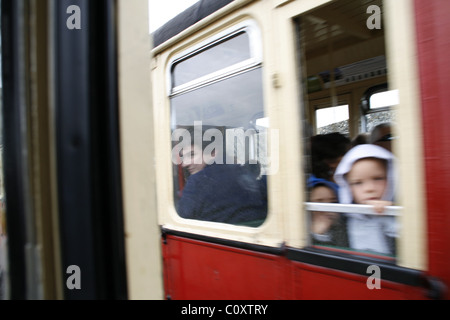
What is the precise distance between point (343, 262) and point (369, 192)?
365mm

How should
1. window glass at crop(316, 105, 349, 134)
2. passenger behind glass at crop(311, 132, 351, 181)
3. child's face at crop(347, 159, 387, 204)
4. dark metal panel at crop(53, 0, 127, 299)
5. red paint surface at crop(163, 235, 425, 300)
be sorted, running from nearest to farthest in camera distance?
1. dark metal panel at crop(53, 0, 127, 299)
2. red paint surface at crop(163, 235, 425, 300)
3. child's face at crop(347, 159, 387, 204)
4. passenger behind glass at crop(311, 132, 351, 181)
5. window glass at crop(316, 105, 349, 134)

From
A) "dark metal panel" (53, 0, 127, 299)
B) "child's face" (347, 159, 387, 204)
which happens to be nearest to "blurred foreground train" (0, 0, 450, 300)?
"dark metal panel" (53, 0, 127, 299)

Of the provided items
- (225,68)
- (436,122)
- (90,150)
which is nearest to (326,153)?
(225,68)

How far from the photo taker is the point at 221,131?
2182 mm

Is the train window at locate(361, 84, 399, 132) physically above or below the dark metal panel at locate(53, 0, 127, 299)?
above

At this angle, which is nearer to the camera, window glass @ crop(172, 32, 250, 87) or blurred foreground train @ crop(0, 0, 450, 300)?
blurred foreground train @ crop(0, 0, 450, 300)

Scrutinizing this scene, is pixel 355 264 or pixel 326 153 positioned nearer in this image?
pixel 355 264

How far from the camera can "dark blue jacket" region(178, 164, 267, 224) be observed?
6.31 ft

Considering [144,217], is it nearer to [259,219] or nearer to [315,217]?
[315,217]

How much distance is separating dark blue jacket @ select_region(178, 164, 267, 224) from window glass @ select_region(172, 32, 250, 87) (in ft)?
2.16

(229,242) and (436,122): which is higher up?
(436,122)

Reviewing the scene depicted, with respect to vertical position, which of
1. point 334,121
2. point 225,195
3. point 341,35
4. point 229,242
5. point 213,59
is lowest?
point 229,242

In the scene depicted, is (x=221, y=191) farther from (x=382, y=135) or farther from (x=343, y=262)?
(x=382, y=135)

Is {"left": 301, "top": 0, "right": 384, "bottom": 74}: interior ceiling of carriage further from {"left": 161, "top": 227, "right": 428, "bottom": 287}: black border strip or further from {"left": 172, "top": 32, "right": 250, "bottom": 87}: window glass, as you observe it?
{"left": 161, "top": 227, "right": 428, "bottom": 287}: black border strip
